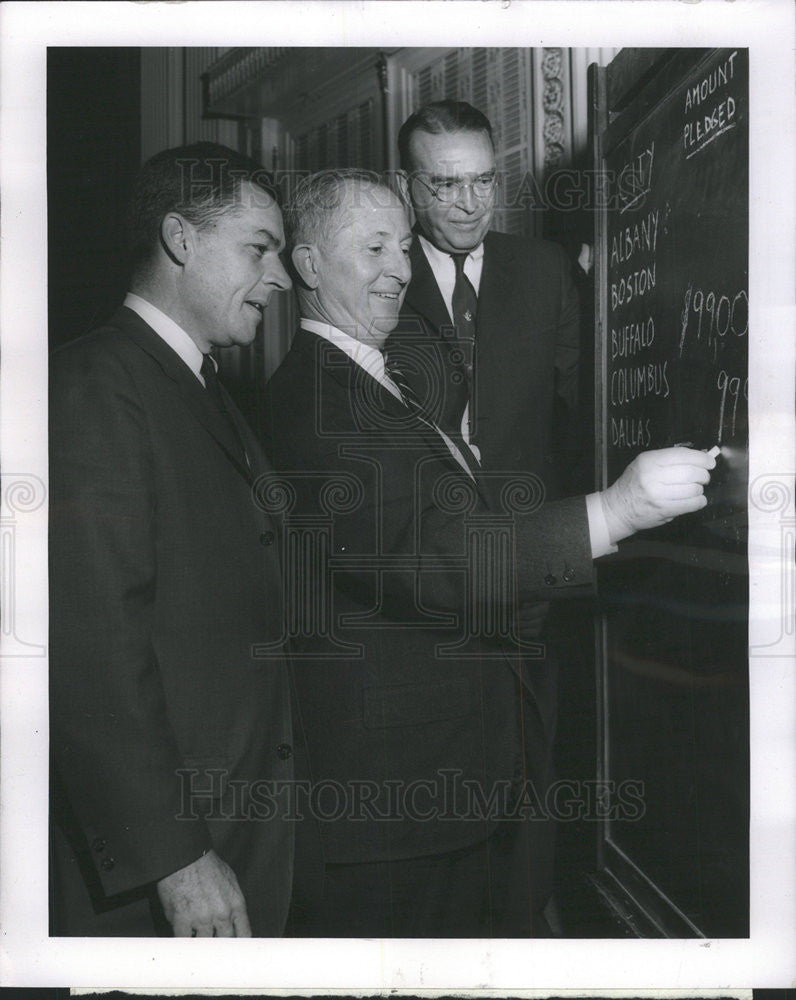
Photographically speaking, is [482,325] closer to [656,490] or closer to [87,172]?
[656,490]

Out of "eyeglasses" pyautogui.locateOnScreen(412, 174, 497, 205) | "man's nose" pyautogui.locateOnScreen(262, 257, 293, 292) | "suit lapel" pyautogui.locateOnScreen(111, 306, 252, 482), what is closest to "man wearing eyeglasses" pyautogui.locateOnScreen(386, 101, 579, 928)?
"eyeglasses" pyautogui.locateOnScreen(412, 174, 497, 205)

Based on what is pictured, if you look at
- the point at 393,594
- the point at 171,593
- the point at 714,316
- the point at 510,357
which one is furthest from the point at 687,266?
the point at 171,593

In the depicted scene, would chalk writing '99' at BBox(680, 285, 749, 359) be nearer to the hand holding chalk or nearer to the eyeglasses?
the hand holding chalk

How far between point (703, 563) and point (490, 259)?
2.27 feet

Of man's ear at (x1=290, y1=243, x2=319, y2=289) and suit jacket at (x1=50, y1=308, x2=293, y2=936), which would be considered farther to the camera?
man's ear at (x1=290, y1=243, x2=319, y2=289)

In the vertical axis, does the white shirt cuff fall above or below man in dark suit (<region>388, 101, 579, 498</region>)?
below

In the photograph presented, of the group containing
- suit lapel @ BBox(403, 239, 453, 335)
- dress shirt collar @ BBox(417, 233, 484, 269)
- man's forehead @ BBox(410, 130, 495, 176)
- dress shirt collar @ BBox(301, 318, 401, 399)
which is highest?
man's forehead @ BBox(410, 130, 495, 176)

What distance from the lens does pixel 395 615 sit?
199 cm

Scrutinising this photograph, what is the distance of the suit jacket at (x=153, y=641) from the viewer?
1895 mm

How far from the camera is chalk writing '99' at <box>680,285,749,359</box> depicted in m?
1.91

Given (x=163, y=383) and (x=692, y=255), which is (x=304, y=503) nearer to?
(x=163, y=383)

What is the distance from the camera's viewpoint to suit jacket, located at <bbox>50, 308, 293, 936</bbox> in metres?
1.89

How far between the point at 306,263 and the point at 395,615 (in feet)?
2.23

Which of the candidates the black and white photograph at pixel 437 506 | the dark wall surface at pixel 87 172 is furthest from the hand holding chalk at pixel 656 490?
the dark wall surface at pixel 87 172
